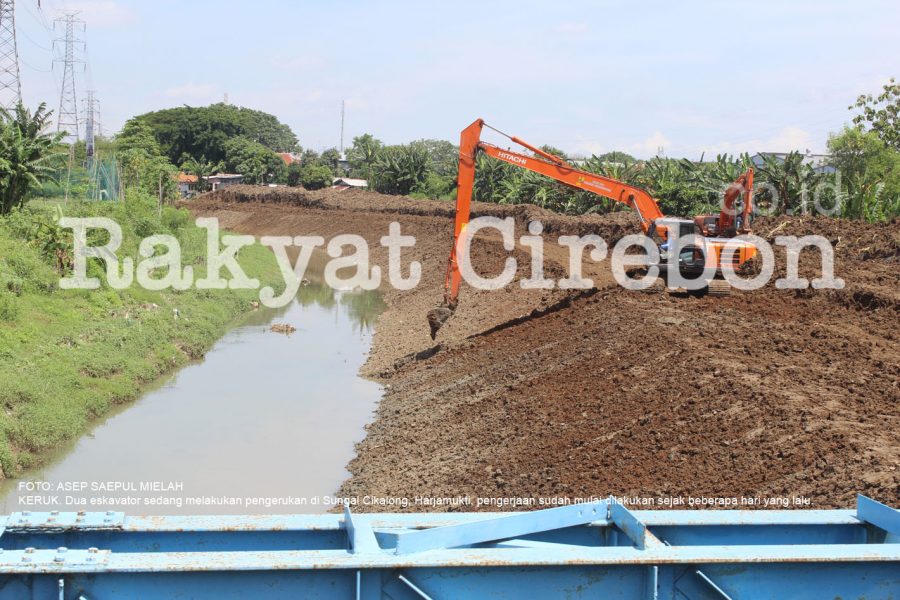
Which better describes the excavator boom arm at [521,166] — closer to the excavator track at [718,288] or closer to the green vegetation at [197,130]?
the excavator track at [718,288]

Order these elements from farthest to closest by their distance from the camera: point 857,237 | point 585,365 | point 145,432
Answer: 1. point 857,237
2. point 145,432
3. point 585,365

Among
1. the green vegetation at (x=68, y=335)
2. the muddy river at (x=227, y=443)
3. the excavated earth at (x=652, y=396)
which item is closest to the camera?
the excavated earth at (x=652, y=396)

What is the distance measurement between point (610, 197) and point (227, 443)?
9.86m

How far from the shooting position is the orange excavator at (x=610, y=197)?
19.3m

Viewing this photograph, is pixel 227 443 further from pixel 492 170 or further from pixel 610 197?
pixel 492 170

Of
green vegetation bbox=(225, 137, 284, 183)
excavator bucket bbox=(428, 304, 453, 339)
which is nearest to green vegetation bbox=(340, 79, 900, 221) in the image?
excavator bucket bbox=(428, 304, 453, 339)

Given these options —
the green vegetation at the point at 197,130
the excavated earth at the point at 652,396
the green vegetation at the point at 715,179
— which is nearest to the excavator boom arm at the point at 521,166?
the excavated earth at the point at 652,396

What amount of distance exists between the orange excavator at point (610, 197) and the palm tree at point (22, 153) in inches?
669

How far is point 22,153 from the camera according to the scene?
29.5 m

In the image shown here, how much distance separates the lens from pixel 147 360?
834 inches

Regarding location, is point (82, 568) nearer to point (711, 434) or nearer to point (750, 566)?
point (750, 566)

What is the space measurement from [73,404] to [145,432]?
1479mm

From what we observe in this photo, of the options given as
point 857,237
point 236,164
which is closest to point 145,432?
point 857,237

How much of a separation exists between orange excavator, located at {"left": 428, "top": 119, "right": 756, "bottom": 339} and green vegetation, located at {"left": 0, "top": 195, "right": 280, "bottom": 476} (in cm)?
712
